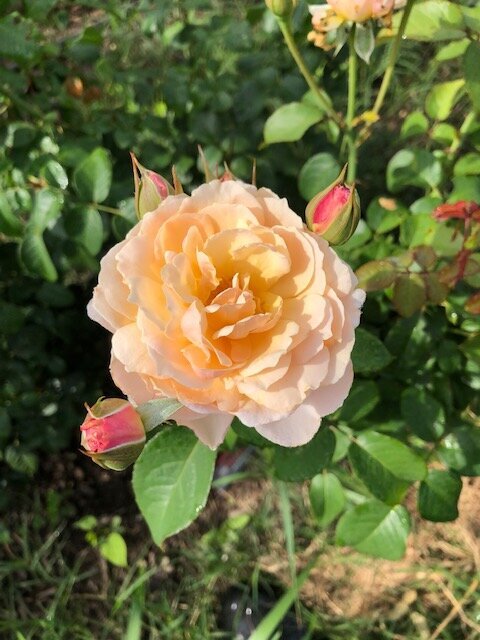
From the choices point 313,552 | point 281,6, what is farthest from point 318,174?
point 313,552

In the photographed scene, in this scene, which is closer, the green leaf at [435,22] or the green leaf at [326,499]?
the green leaf at [435,22]

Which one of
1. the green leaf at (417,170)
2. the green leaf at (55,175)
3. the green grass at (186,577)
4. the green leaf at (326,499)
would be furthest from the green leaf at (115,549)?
the green leaf at (417,170)

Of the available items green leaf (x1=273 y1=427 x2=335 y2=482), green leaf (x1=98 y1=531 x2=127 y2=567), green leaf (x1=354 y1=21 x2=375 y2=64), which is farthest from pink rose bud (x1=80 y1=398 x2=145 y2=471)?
green leaf (x1=98 y1=531 x2=127 y2=567)

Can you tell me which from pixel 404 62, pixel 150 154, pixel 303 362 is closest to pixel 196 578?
pixel 150 154

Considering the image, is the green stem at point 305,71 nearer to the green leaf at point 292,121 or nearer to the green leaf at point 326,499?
the green leaf at point 292,121

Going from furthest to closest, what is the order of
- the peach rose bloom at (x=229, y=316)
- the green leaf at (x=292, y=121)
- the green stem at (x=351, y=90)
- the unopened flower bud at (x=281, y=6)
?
the green leaf at (x=292, y=121)
the green stem at (x=351, y=90)
the unopened flower bud at (x=281, y=6)
the peach rose bloom at (x=229, y=316)

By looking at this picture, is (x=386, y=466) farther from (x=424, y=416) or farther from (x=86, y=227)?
(x=86, y=227)

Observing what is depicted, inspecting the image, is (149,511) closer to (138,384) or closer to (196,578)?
(138,384)

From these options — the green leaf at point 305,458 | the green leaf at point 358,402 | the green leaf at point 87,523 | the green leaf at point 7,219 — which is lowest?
the green leaf at point 87,523
